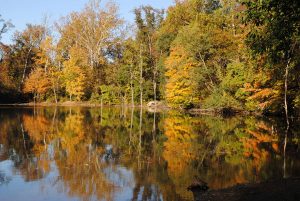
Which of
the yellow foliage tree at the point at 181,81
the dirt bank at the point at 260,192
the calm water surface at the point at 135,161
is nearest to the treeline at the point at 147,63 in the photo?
the yellow foliage tree at the point at 181,81

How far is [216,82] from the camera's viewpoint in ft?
130

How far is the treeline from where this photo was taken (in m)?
35.6

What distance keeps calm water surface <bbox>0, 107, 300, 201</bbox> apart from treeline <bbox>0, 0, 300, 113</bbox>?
422 inches

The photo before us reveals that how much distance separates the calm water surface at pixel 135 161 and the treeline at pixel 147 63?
1073 cm

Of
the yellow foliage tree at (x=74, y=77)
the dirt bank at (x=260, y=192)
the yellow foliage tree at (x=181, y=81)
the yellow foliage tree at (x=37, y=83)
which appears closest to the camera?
the dirt bank at (x=260, y=192)

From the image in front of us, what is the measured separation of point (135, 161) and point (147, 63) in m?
43.8

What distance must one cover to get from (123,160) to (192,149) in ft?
12.5

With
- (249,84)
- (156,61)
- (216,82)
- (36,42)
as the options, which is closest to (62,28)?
(36,42)

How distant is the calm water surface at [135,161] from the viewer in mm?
10062

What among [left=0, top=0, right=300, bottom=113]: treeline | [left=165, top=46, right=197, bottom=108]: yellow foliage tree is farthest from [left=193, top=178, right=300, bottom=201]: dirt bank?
[left=165, top=46, right=197, bottom=108]: yellow foliage tree

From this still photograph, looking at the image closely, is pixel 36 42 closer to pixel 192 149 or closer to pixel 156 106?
pixel 156 106

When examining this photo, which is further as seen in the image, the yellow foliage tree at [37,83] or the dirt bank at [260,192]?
the yellow foliage tree at [37,83]

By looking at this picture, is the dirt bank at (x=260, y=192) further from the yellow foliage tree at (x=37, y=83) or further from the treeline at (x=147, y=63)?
the yellow foliage tree at (x=37, y=83)

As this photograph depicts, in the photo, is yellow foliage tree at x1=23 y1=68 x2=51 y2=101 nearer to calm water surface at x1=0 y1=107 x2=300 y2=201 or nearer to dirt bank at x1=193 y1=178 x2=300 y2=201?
calm water surface at x1=0 y1=107 x2=300 y2=201
